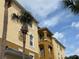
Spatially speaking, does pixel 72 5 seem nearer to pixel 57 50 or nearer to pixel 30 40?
pixel 30 40

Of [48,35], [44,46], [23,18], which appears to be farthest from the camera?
[48,35]

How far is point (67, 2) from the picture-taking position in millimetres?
20953

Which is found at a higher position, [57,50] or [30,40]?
[57,50]

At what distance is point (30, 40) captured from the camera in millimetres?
38969

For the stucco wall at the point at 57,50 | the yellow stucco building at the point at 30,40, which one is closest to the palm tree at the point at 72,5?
the yellow stucco building at the point at 30,40

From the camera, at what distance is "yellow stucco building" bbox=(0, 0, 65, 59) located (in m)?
31.0

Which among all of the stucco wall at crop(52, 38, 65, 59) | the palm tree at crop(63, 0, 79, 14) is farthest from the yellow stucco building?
the palm tree at crop(63, 0, 79, 14)

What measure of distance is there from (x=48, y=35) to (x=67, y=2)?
2914cm

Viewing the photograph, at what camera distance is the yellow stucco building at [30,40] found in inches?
1222

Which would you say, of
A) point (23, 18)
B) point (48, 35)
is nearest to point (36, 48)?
point (48, 35)

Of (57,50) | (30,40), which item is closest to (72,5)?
(30,40)

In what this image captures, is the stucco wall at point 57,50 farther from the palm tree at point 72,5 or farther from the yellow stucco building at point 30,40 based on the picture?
the palm tree at point 72,5

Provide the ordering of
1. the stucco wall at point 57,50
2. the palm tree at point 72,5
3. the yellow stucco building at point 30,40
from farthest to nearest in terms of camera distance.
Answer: the stucco wall at point 57,50
the yellow stucco building at point 30,40
the palm tree at point 72,5

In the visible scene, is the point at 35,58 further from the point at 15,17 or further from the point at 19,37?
the point at 15,17
